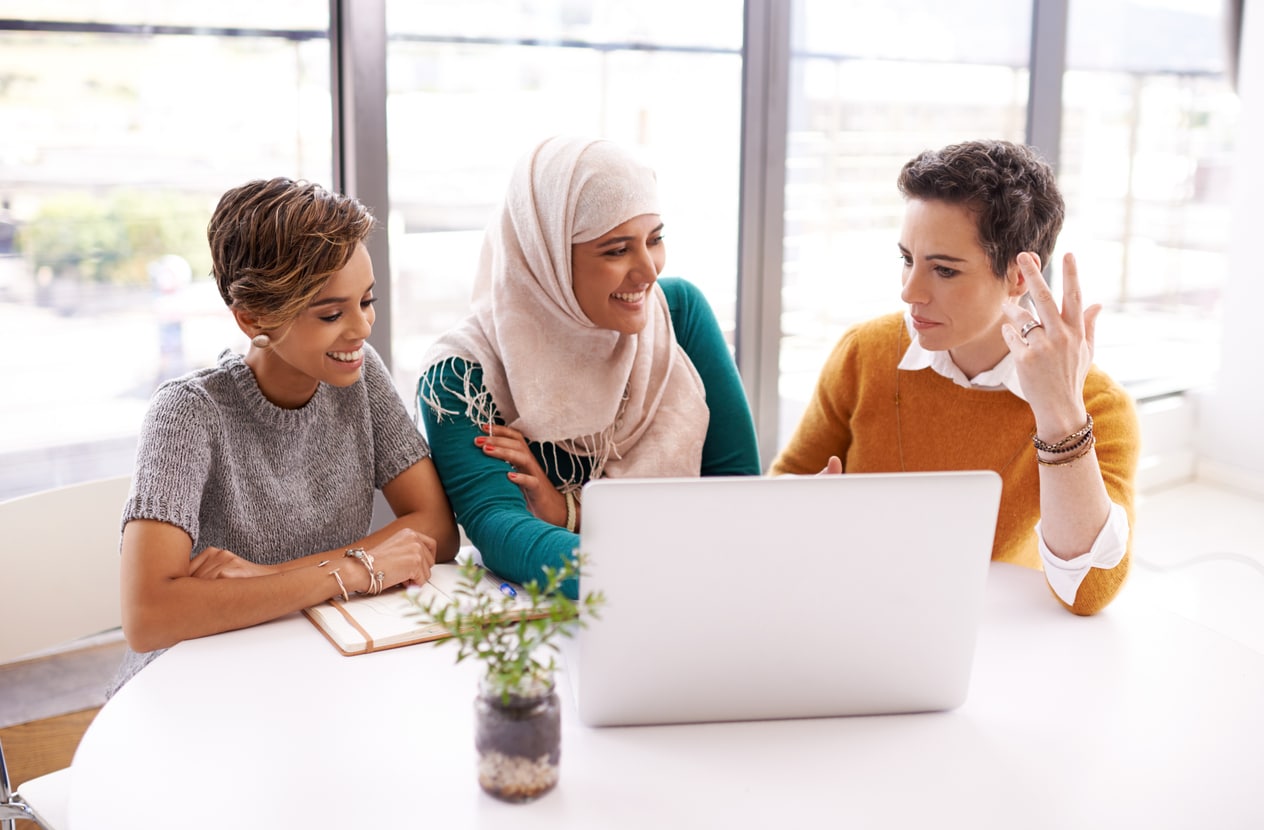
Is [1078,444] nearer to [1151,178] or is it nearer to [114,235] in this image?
[114,235]

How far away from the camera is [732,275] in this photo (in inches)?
121

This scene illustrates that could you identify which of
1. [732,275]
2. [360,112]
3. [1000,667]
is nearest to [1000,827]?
[1000,667]

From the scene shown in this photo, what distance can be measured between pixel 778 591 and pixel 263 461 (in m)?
0.84

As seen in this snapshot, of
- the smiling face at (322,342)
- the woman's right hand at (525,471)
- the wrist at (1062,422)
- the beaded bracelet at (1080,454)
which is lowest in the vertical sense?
the woman's right hand at (525,471)

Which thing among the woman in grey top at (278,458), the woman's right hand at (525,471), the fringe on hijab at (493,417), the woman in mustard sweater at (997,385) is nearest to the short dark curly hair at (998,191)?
the woman in mustard sweater at (997,385)

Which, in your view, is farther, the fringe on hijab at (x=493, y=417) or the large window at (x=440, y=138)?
the large window at (x=440, y=138)

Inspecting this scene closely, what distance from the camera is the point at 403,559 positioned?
156 centimetres

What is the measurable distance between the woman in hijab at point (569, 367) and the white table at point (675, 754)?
48cm

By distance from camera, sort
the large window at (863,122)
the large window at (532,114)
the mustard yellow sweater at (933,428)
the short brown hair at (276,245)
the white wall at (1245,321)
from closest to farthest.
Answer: the short brown hair at (276,245) → the mustard yellow sweater at (933,428) → the large window at (532,114) → the large window at (863,122) → the white wall at (1245,321)

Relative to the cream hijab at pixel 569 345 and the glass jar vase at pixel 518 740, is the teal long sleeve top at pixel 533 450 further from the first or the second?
the glass jar vase at pixel 518 740

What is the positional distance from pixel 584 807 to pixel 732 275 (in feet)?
7.09

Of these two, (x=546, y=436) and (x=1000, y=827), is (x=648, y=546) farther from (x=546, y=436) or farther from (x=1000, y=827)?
(x=546, y=436)

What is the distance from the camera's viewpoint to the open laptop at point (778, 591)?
3.61 feet

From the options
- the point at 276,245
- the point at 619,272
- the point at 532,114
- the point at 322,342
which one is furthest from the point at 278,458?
the point at 532,114
